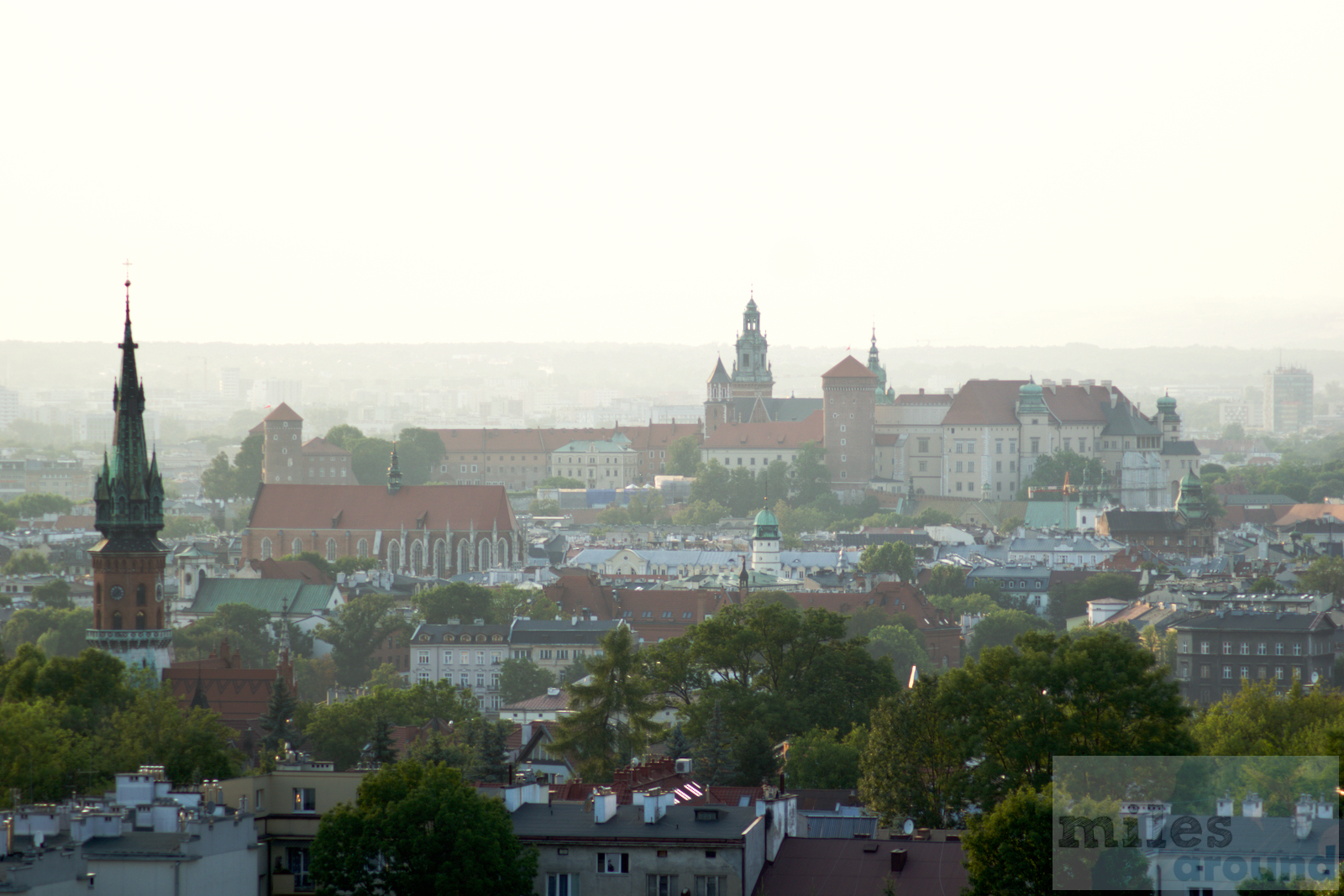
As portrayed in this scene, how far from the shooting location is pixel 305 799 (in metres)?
32.1

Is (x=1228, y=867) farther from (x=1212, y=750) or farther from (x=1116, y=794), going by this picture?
(x=1212, y=750)

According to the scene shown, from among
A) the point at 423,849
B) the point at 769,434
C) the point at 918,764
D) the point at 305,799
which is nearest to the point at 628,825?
the point at 423,849

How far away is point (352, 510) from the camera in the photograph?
408ft

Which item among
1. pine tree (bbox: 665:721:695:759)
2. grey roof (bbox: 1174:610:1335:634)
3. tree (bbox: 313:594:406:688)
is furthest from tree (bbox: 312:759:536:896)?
tree (bbox: 313:594:406:688)

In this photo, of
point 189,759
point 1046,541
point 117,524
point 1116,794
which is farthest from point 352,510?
point 1116,794

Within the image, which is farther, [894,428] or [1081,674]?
[894,428]

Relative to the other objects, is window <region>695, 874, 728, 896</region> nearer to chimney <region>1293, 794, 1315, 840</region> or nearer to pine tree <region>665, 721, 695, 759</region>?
chimney <region>1293, 794, 1315, 840</region>

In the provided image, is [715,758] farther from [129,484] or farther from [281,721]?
[129,484]

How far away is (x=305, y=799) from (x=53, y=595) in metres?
72.2

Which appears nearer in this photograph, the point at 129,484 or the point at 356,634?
the point at 129,484

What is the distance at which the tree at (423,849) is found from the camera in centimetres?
2834

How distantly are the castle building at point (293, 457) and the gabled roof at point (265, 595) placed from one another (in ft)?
287

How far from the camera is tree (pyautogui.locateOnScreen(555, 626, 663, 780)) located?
47594mm

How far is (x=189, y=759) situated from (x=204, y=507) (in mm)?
157260
